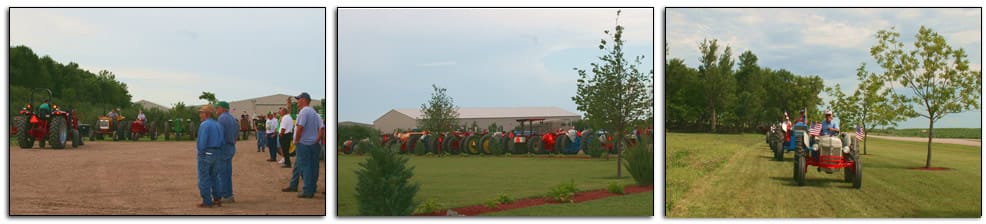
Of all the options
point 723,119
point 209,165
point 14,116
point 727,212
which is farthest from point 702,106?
point 14,116

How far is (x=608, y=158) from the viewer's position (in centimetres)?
1171

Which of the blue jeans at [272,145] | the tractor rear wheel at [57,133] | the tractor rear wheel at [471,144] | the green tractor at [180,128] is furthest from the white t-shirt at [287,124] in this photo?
the tractor rear wheel at [57,133]

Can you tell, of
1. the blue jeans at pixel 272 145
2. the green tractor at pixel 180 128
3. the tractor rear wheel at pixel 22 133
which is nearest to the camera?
the tractor rear wheel at pixel 22 133

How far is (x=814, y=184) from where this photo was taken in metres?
8.14

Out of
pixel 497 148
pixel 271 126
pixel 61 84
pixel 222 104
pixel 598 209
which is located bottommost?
pixel 598 209

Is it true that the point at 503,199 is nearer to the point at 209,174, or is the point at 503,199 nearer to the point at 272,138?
the point at 209,174

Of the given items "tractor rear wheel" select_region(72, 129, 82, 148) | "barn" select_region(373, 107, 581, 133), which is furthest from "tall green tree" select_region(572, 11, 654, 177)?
"tractor rear wheel" select_region(72, 129, 82, 148)

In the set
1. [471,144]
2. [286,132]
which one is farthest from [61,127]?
[471,144]

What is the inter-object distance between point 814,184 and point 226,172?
5.72 metres

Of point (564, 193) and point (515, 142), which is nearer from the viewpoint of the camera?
point (564, 193)

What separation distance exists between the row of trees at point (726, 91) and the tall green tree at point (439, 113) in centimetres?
228

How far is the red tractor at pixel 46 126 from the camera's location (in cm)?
1063

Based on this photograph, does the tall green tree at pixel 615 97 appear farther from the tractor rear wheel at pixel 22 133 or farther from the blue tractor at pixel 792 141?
the tractor rear wheel at pixel 22 133

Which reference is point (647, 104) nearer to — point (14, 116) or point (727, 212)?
point (727, 212)
